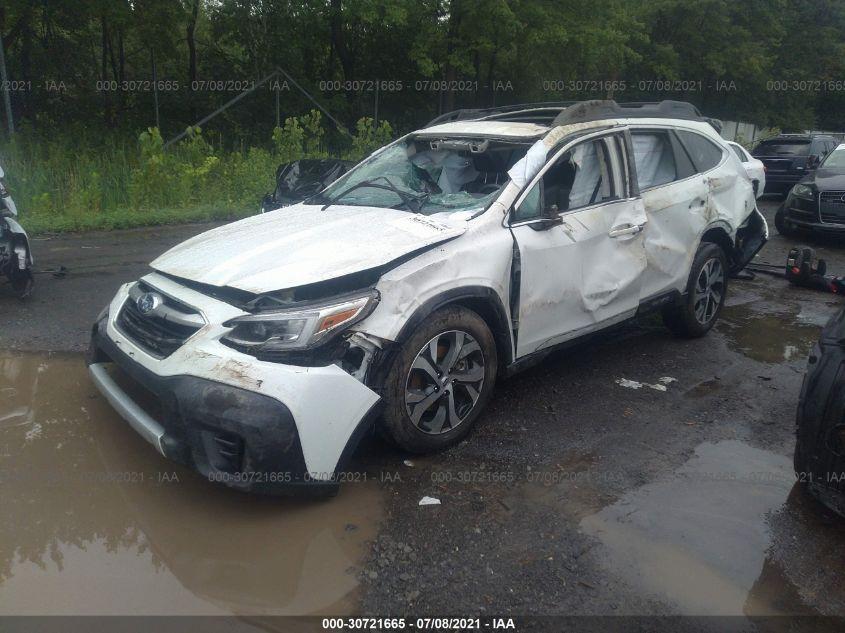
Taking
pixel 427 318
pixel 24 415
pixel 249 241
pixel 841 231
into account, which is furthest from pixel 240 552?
pixel 841 231

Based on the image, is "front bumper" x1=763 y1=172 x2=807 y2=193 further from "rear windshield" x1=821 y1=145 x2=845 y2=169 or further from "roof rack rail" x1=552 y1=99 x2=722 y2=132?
"roof rack rail" x1=552 y1=99 x2=722 y2=132

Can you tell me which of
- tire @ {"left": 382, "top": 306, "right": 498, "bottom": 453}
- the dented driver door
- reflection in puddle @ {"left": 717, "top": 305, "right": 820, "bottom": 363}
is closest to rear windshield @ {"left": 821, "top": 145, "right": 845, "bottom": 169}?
reflection in puddle @ {"left": 717, "top": 305, "right": 820, "bottom": 363}

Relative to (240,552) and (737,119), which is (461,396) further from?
(737,119)

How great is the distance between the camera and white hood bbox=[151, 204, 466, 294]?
3.42 meters

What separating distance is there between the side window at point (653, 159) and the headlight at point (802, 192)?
22.6 feet

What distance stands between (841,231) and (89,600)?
1123 cm

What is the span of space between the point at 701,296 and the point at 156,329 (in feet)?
13.9

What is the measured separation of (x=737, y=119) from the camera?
121 feet

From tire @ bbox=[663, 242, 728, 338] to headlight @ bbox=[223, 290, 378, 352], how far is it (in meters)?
3.27

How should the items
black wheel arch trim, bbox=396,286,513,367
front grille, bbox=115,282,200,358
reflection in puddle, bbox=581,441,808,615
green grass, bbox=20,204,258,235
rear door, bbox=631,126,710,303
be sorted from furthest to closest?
green grass, bbox=20,204,258,235, rear door, bbox=631,126,710,303, black wheel arch trim, bbox=396,286,513,367, front grille, bbox=115,282,200,358, reflection in puddle, bbox=581,441,808,615

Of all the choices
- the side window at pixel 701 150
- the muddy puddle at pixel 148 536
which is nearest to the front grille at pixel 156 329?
the muddy puddle at pixel 148 536

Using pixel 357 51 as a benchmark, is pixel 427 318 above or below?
Answer: below

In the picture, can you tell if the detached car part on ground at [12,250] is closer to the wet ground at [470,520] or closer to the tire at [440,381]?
the wet ground at [470,520]

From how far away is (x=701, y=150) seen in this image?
18.7 feet
